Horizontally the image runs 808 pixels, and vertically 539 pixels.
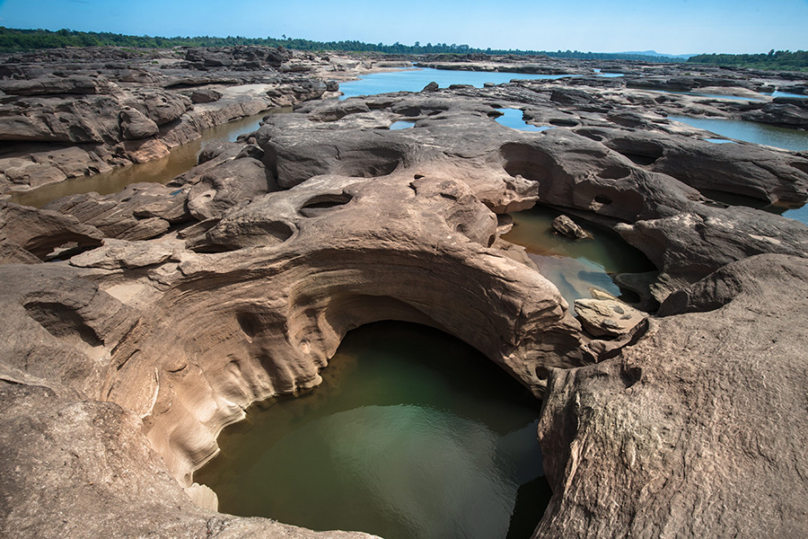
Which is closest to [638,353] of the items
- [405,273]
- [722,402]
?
[722,402]

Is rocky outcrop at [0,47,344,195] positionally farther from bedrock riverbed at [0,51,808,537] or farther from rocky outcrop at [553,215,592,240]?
rocky outcrop at [553,215,592,240]

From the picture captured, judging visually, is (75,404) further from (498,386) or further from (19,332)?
(498,386)

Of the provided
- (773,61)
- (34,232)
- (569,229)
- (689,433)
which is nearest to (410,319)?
(689,433)

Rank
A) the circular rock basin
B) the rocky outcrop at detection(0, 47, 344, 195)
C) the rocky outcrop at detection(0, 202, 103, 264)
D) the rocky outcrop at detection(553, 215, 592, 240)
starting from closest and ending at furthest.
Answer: the circular rock basin → the rocky outcrop at detection(0, 202, 103, 264) → the rocky outcrop at detection(553, 215, 592, 240) → the rocky outcrop at detection(0, 47, 344, 195)

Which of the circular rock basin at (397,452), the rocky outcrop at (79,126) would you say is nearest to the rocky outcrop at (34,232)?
the circular rock basin at (397,452)

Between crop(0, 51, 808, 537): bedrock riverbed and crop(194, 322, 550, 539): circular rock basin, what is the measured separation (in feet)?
1.14

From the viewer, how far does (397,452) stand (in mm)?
4547

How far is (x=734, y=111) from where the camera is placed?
20297 millimetres

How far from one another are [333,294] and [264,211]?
166cm

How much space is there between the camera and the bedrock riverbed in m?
2.16

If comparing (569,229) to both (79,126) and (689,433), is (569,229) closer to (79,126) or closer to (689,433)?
(689,433)

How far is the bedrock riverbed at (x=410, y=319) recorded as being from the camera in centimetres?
216

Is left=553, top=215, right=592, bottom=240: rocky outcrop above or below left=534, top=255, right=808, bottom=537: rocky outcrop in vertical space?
below

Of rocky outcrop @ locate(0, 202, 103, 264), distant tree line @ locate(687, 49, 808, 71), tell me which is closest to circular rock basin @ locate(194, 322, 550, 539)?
rocky outcrop @ locate(0, 202, 103, 264)
